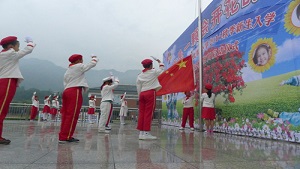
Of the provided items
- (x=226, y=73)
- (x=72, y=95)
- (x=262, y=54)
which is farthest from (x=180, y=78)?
(x=72, y=95)

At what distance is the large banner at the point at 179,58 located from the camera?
1119cm

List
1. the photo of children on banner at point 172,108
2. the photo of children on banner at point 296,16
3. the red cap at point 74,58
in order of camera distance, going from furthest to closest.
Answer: the photo of children on banner at point 172,108, the red cap at point 74,58, the photo of children on banner at point 296,16

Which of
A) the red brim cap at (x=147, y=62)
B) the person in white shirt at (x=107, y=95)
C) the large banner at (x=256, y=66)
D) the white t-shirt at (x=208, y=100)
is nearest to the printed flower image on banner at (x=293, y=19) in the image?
the large banner at (x=256, y=66)

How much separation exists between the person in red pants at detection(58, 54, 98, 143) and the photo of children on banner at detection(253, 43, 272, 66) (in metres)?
4.07

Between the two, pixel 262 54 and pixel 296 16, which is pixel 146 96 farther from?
pixel 296 16

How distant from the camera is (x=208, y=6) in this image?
9.93 meters

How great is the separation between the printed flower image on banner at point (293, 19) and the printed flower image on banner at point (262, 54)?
58cm

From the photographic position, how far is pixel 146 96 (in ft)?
20.3

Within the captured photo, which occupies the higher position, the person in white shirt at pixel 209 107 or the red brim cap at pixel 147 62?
the red brim cap at pixel 147 62

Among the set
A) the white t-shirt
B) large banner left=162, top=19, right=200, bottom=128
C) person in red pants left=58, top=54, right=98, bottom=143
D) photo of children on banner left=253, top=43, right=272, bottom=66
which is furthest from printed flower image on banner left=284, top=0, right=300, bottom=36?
person in red pants left=58, top=54, right=98, bottom=143

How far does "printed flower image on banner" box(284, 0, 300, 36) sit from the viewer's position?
5.46 metres

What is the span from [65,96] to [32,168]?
267 centimetres

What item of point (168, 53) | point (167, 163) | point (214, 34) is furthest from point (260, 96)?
point (168, 53)

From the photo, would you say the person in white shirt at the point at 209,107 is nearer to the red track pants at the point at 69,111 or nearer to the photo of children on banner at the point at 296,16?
the photo of children on banner at the point at 296,16
